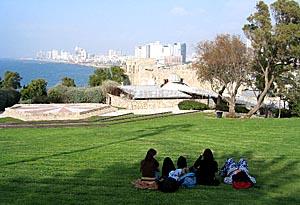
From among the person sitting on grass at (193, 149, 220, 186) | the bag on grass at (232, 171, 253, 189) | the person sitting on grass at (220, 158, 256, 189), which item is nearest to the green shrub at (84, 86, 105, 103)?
the person sitting on grass at (220, 158, 256, 189)

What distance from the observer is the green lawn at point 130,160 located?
8.52m

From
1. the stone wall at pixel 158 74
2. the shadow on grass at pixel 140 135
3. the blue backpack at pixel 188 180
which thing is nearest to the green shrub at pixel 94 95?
the stone wall at pixel 158 74

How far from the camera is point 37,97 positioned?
129 ft

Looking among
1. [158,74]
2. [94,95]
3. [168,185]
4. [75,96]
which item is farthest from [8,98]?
[168,185]

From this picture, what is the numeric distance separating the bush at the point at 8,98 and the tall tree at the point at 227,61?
15.1 metres

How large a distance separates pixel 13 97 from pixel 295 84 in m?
22.0

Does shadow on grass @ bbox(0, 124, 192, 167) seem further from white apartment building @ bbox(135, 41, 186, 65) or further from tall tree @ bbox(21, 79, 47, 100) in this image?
white apartment building @ bbox(135, 41, 186, 65)

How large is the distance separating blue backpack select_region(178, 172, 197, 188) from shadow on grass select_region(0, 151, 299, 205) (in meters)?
0.17

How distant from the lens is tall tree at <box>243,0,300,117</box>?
25.6 m

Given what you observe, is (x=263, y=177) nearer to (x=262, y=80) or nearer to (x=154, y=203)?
(x=154, y=203)

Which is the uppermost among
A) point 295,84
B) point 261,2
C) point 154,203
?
point 261,2

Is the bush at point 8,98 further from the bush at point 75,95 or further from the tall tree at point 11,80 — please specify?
the tall tree at point 11,80

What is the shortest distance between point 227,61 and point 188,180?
22.7m

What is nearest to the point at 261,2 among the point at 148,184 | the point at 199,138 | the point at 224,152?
the point at 199,138
